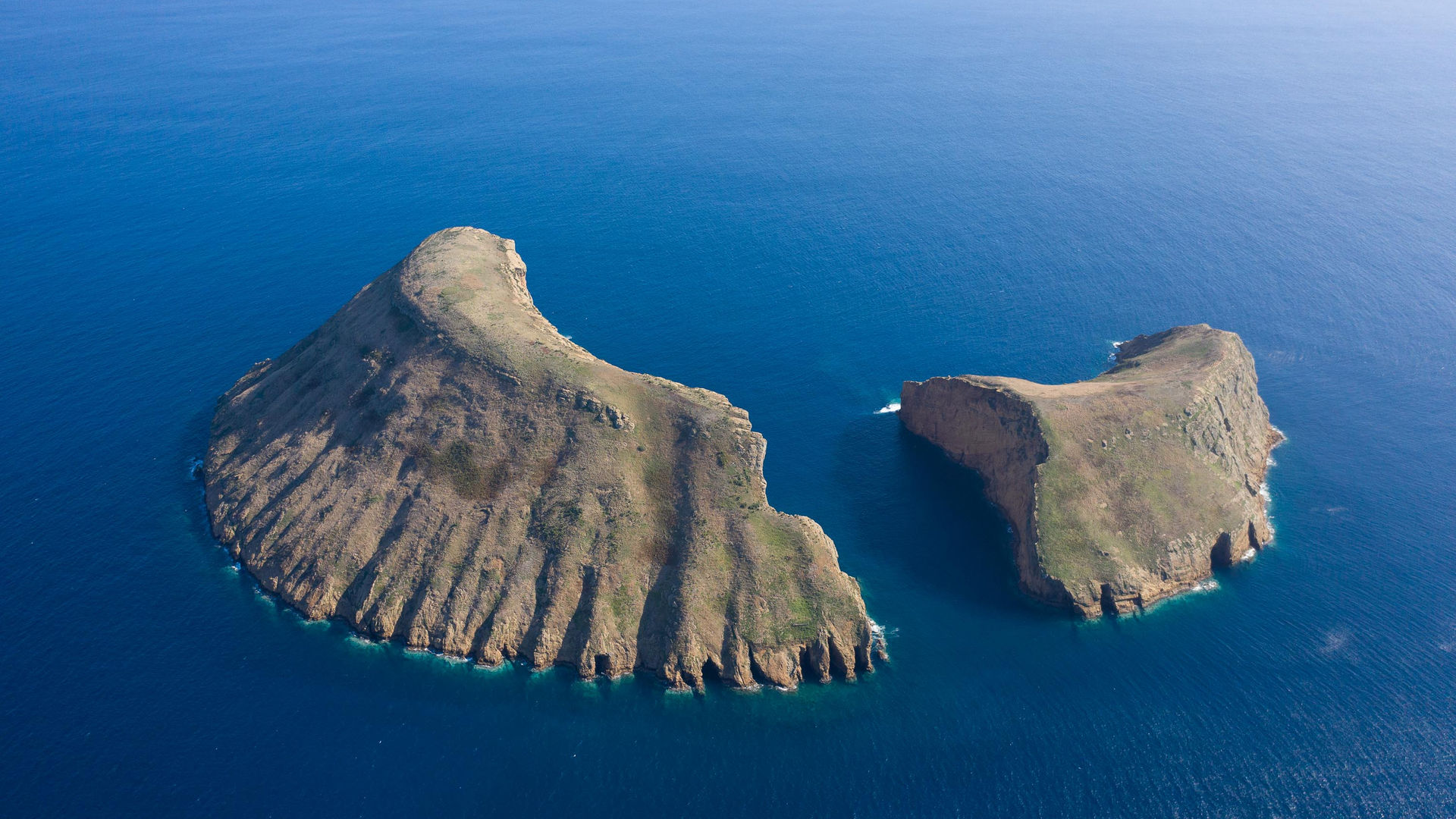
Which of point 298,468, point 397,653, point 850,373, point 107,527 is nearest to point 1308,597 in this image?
point 850,373

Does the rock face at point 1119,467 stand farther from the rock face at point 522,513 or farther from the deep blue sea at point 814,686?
the rock face at point 522,513

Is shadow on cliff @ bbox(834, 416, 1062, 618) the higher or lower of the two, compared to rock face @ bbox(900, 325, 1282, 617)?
lower

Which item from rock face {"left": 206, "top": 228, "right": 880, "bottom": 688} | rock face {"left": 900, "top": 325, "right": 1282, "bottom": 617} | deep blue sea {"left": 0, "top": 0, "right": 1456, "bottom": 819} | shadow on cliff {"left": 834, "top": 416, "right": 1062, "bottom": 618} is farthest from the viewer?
shadow on cliff {"left": 834, "top": 416, "right": 1062, "bottom": 618}

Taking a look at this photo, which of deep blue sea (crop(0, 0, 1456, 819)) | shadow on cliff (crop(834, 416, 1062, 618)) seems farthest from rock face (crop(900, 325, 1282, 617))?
deep blue sea (crop(0, 0, 1456, 819))

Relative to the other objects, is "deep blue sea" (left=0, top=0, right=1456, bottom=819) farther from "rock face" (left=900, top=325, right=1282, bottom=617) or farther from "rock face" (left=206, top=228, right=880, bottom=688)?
"rock face" (left=206, top=228, right=880, bottom=688)

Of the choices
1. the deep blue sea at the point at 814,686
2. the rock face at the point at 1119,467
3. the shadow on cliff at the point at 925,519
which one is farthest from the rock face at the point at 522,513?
the rock face at the point at 1119,467

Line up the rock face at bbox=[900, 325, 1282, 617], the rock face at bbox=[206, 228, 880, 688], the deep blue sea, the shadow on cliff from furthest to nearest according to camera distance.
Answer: the shadow on cliff → the rock face at bbox=[900, 325, 1282, 617] → the rock face at bbox=[206, 228, 880, 688] → the deep blue sea

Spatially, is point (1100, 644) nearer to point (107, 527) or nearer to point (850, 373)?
point (850, 373)
